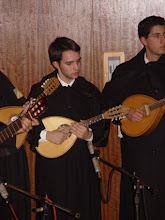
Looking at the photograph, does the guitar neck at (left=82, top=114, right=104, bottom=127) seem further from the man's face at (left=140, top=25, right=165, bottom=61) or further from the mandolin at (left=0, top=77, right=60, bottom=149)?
the man's face at (left=140, top=25, right=165, bottom=61)

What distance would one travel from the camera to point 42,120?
3.95 m

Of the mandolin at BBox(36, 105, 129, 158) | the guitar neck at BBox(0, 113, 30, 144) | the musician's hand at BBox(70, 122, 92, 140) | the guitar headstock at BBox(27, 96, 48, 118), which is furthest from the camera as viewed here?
the mandolin at BBox(36, 105, 129, 158)

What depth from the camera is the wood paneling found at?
4.66 meters

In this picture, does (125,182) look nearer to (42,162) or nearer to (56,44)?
(42,162)

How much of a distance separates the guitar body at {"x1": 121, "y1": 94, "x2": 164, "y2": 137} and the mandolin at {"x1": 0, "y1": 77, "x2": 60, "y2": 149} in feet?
2.92

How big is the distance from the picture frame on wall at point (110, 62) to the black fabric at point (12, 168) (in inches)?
44.9

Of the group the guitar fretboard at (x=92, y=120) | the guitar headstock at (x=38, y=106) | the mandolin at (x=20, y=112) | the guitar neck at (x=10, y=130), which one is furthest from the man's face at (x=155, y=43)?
the guitar neck at (x=10, y=130)

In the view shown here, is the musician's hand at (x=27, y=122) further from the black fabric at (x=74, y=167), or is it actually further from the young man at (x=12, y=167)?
the black fabric at (x=74, y=167)

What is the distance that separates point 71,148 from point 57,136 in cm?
19

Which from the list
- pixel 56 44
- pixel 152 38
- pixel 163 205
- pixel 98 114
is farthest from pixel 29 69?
pixel 163 205

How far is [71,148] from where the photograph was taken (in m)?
3.93

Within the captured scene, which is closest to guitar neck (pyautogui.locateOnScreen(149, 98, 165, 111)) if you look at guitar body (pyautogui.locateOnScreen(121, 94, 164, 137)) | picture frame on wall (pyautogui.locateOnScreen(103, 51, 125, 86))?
guitar body (pyautogui.locateOnScreen(121, 94, 164, 137))

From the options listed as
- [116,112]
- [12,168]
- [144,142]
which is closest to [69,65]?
[116,112]

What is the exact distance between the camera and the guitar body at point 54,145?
3.89 metres
